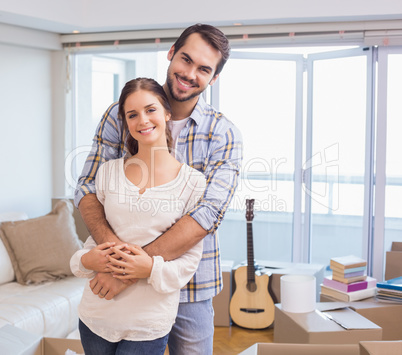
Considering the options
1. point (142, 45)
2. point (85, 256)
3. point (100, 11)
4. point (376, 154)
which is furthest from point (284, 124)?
point (85, 256)

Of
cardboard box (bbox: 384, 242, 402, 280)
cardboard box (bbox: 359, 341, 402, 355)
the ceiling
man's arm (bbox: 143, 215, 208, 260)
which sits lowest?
cardboard box (bbox: 384, 242, 402, 280)

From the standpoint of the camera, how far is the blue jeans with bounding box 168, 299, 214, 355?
4.66 feet

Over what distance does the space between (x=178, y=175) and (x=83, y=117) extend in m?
3.69

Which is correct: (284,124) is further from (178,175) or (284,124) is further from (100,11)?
(178,175)

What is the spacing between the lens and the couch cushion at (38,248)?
3.55 metres

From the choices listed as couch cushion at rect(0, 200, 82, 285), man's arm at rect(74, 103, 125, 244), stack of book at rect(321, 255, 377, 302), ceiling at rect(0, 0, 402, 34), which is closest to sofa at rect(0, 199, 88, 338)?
couch cushion at rect(0, 200, 82, 285)

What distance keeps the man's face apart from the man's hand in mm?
526

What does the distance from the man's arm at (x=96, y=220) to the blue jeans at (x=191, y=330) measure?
0.91 ft

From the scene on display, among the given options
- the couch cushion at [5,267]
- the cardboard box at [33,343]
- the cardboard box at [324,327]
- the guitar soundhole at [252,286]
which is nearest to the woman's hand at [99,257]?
the cardboard box at [33,343]

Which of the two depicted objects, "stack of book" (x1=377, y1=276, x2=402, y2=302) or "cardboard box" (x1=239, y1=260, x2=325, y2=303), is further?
"cardboard box" (x1=239, y1=260, x2=325, y2=303)

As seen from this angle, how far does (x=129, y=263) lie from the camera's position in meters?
1.26

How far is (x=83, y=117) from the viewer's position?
4.89 meters

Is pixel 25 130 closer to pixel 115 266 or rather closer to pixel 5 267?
pixel 5 267

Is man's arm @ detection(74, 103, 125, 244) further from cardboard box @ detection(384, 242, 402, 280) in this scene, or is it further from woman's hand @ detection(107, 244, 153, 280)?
cardboard box @ detection(384, 242, 402, 280)
